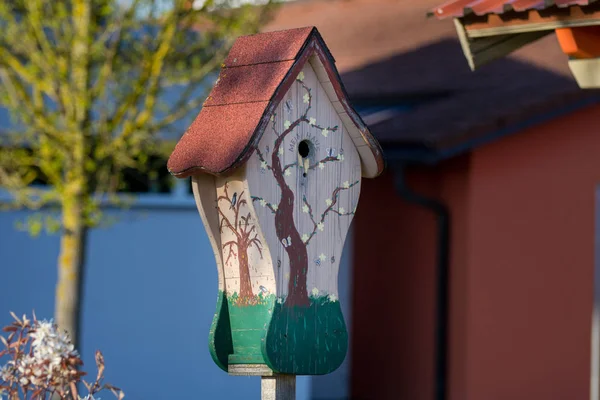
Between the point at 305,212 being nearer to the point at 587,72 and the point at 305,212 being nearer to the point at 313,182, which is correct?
the point at 313,182

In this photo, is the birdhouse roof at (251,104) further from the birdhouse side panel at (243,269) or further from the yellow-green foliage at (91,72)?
the yellow-green foliage at (91,72)

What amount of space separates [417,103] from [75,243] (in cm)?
287

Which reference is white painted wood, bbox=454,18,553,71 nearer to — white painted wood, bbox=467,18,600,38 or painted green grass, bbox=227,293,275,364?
white painted wood, bbox=467,18,600,38

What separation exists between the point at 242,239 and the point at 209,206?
0.63 feet

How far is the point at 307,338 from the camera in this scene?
361 centimetres

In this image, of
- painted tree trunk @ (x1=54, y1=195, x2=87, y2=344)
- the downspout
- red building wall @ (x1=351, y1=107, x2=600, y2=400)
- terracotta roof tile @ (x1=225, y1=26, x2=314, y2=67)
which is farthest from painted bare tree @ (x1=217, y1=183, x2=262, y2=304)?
the downspout

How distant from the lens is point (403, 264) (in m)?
8.67

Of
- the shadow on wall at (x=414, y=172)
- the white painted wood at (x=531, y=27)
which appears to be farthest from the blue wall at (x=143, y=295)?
the white painted wood at (x=531, y=27)

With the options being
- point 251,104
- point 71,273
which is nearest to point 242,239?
point 251,104

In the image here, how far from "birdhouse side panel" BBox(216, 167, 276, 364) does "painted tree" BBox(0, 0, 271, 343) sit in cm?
346

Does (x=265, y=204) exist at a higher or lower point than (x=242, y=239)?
higher

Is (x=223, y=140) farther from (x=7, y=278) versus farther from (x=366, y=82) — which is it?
(x=7, y=278)

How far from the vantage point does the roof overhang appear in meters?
4.17

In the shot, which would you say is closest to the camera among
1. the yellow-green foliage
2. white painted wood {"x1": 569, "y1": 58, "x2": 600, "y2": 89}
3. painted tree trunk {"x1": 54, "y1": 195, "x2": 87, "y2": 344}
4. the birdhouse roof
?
the birdhouse roof
